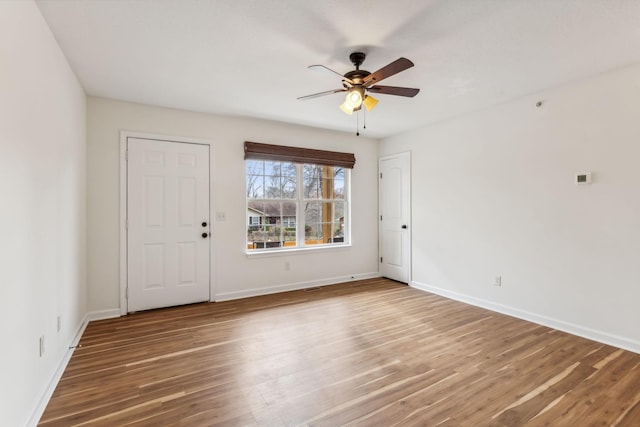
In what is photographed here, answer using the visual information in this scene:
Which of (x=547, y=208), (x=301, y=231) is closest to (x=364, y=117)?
(x=301, y=231)

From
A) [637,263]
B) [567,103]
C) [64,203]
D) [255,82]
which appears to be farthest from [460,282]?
[64,203]

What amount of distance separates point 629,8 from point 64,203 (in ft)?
14.1

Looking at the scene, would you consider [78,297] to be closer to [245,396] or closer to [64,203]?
[64,203]

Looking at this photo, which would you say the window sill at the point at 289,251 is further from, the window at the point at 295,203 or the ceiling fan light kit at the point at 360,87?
the ceiling fan light kit at the point at 360,87

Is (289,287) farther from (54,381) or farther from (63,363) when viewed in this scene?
(54,381)

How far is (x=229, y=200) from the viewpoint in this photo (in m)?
4.22

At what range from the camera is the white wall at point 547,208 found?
2760 millimetres

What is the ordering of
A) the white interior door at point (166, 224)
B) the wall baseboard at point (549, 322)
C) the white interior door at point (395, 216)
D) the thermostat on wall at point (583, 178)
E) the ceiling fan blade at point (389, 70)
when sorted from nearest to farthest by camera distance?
the ceiling fan blade at point (389, 70), the wall baseboard at point (549, 322), the thermostat on wall at point (583, 178), the white interior door at point (166, 224), the white interior door at point (395, 216)

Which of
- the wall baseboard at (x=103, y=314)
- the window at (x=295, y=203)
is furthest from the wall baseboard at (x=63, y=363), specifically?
the window at (x=295, y=203)

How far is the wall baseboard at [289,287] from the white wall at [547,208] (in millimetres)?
1233

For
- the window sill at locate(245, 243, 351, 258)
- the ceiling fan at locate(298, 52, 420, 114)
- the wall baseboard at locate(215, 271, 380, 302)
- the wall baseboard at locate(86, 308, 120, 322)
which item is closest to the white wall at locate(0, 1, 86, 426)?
the wall baseboard at locate(86, 308, 120, 322)

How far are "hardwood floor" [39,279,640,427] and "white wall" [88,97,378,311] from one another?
2.38 ft

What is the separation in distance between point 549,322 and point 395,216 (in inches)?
99.5

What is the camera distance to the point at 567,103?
310 centimetres
